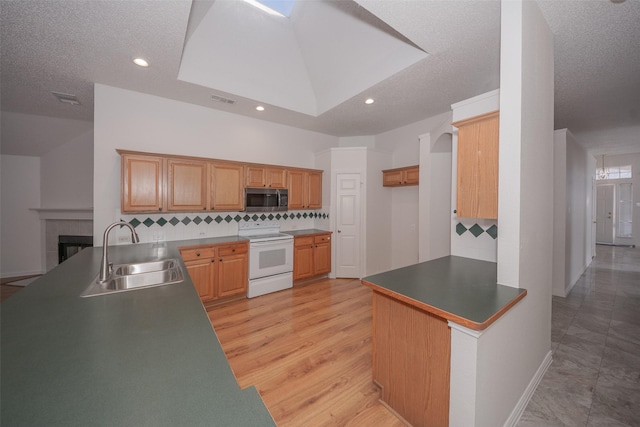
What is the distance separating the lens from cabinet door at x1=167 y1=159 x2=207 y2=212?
11.0 feet

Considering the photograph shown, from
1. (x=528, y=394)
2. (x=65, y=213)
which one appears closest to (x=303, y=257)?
(x=528, y=394)

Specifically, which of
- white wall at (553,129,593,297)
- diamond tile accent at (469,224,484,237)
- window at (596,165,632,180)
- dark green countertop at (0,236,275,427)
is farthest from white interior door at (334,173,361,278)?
window at (596,165,632,180)

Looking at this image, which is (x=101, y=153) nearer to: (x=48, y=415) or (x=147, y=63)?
(x=147, y=63)

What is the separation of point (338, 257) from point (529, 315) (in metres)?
3.22

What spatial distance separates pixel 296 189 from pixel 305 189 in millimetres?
199

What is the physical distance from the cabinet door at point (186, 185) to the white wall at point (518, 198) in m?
3.58

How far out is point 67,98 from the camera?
11.3 feet

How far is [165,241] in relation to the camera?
3492mm

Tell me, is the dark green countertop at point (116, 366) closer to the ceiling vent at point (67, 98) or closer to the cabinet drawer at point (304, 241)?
the cabinet drawer at point (304, 241)

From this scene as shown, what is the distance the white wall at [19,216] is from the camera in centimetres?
463

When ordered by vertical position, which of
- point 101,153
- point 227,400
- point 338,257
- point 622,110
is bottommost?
point 338,257

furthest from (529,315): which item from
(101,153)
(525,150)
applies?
(101,153)

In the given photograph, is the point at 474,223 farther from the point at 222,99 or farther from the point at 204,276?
the point at 222,99

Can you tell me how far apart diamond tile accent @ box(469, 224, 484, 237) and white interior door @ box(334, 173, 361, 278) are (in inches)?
96.2
